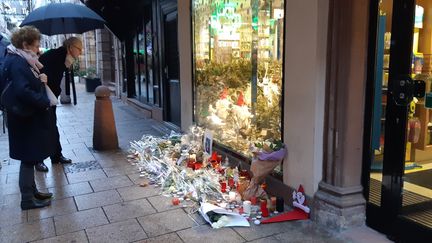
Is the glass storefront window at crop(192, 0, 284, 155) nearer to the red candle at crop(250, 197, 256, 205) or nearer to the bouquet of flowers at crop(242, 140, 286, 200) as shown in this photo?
the bouquet of flowers at crop(242, 140, 286, 200)

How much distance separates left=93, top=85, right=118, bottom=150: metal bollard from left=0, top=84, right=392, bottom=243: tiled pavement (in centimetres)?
75

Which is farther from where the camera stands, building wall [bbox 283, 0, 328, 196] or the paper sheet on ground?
the paper sheet on ground

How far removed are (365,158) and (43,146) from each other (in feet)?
10.0

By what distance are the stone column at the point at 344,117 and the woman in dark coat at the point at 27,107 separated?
2.70 metres

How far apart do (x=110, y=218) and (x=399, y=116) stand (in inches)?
107

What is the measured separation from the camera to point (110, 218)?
3.76 meters

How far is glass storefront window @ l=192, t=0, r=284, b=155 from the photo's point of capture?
4293 millimetres

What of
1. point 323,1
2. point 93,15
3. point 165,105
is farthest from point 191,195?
point 165,105

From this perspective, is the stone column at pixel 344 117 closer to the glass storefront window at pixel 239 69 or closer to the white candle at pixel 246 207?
the white candle at pixel 246 207

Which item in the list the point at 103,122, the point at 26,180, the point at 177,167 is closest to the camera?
the point at 26,180

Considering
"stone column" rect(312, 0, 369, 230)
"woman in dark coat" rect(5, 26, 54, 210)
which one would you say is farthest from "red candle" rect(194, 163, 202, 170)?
"stone column" rect(312, 0, 369, 230)

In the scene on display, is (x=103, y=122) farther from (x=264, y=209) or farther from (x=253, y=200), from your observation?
(x=264, y=209)

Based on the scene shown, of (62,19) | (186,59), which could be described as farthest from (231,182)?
(62,19)

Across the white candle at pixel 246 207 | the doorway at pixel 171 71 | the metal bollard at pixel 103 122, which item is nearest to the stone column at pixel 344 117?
the white candle at pixel 246 207
